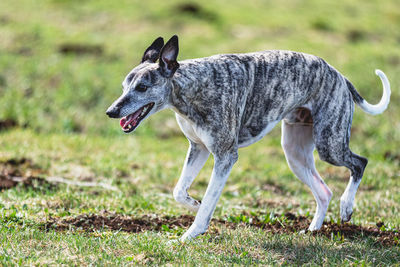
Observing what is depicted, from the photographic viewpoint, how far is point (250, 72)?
17.4ft

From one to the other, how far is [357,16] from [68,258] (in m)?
→ 18.6

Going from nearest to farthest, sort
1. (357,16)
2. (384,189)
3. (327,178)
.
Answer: (384,189), (327,178), (357,16)

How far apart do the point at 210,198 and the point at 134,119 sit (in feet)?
3.36

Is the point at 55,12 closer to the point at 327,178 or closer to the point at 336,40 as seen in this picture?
the point at 336,40

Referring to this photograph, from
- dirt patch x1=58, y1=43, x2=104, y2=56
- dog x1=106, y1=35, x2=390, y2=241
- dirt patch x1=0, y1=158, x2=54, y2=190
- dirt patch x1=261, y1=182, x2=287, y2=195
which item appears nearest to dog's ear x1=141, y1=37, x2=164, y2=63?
dog x1=106, y1=35, x2=390, y2=241

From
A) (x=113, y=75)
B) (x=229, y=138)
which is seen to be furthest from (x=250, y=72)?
(x=113, y=75)

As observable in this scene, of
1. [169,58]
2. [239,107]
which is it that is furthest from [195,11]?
[169,58]

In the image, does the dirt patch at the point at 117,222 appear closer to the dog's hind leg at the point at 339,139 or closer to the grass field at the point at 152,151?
the grass field at the point at 152,151

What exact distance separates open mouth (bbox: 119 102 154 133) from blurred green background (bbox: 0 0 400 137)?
659 cm

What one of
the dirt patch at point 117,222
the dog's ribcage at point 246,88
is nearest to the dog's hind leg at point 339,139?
the dog's ribcage at point 246,88

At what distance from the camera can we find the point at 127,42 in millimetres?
15367

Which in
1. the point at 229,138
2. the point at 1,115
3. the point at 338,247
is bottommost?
the point at 1,115

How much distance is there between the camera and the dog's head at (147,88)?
15.3 feet

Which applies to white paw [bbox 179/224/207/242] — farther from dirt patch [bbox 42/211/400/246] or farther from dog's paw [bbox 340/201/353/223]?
dog's paw [bbox 340/201/353/223]
